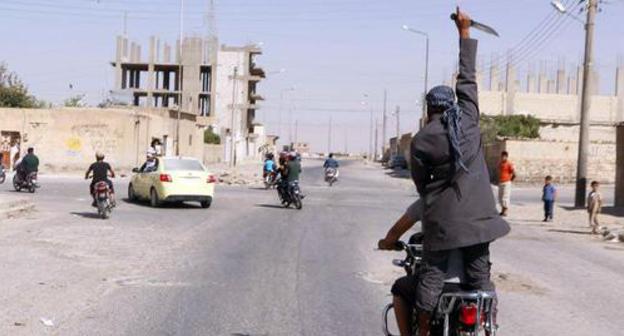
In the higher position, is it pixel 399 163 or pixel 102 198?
pixel 102 198

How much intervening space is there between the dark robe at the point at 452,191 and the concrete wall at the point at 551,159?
46.0 m

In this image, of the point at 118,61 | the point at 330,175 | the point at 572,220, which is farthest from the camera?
the point at 118,61

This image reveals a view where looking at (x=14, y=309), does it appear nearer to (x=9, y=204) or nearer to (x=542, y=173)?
(x=9, y=204)

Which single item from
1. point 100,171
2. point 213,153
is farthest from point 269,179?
point 213,153

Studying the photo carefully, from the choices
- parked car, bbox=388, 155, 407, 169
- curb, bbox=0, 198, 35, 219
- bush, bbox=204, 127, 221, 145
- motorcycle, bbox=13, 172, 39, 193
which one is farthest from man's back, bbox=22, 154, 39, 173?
bush, bbox=204, 127, 221, 145

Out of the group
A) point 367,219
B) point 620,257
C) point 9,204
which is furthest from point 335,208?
point 620,257

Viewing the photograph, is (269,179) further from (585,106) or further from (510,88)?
(510,88)

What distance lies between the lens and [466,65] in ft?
17.7

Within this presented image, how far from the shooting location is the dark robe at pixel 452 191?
16.0ft

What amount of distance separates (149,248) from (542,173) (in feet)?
131

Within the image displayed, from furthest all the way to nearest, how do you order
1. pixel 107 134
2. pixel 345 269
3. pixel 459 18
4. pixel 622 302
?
pixel 107 134
pixel 345 269
pixel 622 302
pixel 459 18

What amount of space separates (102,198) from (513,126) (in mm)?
50286

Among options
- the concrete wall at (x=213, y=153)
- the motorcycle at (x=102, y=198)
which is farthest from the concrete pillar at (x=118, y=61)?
the motorcycle at (x=102, y=198)

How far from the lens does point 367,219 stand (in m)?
23.2
